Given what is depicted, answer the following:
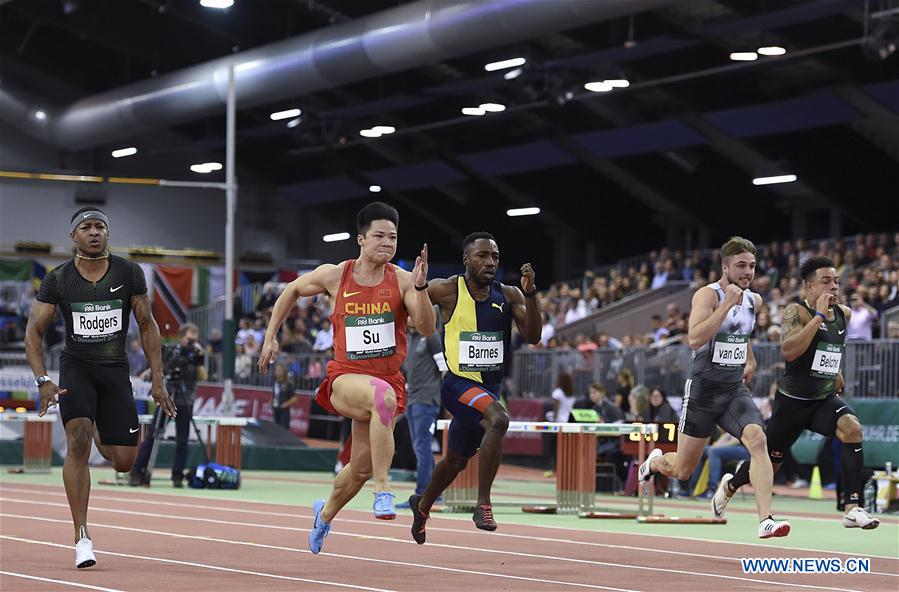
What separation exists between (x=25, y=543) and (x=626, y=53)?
85.1 ft

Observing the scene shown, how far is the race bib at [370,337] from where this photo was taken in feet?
32.3

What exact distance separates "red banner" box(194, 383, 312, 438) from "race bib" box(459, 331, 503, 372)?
21.4 meters

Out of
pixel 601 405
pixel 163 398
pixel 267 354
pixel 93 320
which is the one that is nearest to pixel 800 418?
pixel 267 354

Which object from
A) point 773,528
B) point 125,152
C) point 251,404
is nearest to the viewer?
point 773,528

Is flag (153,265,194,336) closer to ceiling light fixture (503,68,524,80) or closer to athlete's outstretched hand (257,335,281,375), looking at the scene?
ceiling light fixture (503,68,524,80)

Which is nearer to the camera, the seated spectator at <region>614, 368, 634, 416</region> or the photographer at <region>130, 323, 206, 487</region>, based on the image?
the photographer at <region>130, 323, 206, 487</region>

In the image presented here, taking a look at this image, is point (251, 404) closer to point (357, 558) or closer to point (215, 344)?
point (215, 344)

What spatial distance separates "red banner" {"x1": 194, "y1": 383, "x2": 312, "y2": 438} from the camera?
3322 cm

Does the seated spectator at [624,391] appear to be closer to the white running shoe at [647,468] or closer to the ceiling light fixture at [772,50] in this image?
the ceiling light fixture at [772,50]

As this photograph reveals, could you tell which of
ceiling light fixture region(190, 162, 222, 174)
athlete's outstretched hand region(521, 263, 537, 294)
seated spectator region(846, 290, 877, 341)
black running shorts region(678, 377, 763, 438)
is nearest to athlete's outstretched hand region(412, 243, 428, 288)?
athlete's outstretched hand region(521, 263, 537, 294)

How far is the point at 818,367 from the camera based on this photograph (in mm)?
11875

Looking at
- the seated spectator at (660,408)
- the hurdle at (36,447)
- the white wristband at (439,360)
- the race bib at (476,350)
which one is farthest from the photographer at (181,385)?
the race bib at (476,350)

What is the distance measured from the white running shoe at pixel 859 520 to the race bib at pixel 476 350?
2948 mm

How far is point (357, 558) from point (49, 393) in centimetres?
249
